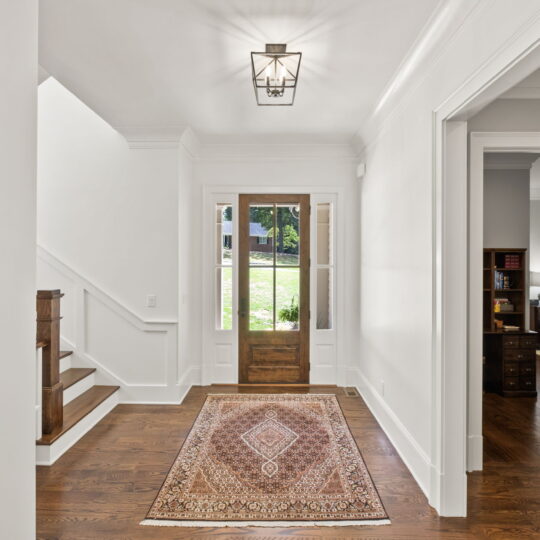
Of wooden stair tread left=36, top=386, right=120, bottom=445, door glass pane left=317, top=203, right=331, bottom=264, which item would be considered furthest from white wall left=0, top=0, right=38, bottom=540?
door glass pane left=317, top=203, right=331, bottom=264

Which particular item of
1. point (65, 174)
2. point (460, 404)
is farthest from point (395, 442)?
point (65, 174)

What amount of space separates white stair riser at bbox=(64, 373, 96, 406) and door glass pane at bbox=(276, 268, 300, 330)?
1.99m

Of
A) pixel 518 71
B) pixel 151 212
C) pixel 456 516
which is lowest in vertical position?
pixel 456 516

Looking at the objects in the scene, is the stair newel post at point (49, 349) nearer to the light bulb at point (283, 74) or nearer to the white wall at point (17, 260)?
the white wall at point (17, 260)

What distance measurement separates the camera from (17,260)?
942 millimetres

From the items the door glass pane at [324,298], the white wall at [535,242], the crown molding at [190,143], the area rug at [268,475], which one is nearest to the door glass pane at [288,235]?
the door glass pane at [324,298]

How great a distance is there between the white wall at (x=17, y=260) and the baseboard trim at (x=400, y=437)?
6.97 ft

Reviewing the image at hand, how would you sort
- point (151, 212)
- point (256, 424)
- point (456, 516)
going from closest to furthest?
1. point (456, 516)
2. point (256, 424)
3. point (151, 212)

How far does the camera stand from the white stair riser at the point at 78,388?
337 centimetres

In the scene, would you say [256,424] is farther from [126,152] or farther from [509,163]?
[509,163]

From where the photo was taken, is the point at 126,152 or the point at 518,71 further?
the point at 126,152

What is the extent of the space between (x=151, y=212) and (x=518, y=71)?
3.13 m

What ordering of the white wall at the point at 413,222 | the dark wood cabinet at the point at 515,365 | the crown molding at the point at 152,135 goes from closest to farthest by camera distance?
the white wall at the point at 413,222 < the crown molding at the point at 152,135 < the dark wood cabinet at the point at 515,365

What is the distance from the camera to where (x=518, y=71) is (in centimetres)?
157
